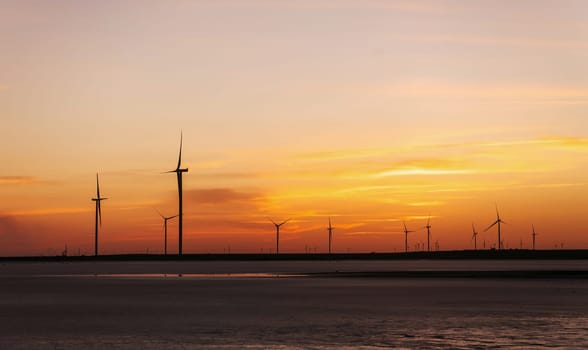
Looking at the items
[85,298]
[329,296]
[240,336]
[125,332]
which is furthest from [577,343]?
[85,298]

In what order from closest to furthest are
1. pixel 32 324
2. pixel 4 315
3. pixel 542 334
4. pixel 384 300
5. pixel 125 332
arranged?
pixel 542 334, pixel 125 332, pixel 32 324, pixel 4 315, pixel 384 300

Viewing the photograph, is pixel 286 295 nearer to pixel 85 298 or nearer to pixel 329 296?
pixel 329 296

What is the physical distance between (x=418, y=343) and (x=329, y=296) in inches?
1524

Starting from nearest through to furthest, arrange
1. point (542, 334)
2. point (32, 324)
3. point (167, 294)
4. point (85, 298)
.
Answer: point (542, 334), point (32, 324), point (85, 298), point (167, 294)

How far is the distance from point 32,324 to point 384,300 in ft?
101

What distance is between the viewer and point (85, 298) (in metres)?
78.3

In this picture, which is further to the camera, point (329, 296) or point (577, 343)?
point (329, 296)

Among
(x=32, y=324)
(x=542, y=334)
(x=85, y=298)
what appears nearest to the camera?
(x=542, y=334)

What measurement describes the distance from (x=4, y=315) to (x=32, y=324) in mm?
7661

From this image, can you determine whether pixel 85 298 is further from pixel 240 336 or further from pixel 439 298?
pixel 240 336

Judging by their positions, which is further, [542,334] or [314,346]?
[542,334]

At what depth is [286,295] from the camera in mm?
81250

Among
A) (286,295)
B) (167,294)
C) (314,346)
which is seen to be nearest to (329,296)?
(286,295)

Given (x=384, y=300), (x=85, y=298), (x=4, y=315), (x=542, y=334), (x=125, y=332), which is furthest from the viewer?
(x=85, y=298)
